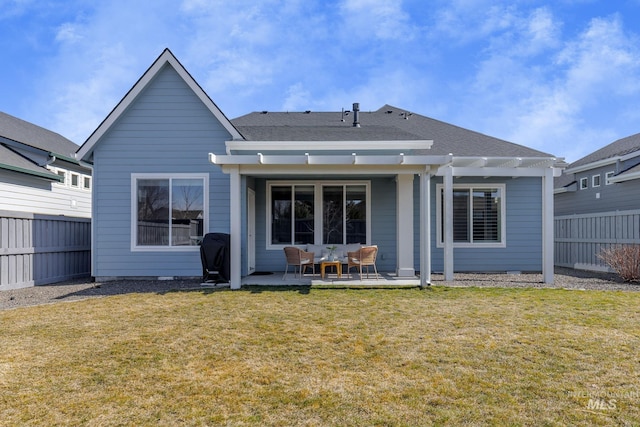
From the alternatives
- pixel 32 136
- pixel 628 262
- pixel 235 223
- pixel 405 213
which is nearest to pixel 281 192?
pixel 235 223

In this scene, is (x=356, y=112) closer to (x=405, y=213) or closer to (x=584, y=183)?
(x=405, y=213)

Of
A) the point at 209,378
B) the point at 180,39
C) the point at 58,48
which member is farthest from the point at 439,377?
the point at 58,48

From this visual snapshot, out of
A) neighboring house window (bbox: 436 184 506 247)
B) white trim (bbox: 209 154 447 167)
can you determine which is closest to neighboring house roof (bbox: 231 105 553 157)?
neighboring house window (bbox: 436 184 506 247)

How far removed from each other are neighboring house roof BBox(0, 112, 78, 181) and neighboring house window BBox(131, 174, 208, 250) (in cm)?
463

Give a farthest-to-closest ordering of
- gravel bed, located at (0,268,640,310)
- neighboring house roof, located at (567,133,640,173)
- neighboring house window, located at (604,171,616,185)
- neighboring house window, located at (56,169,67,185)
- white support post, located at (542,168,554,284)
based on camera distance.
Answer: neighboring house window, located at (604,171,616,185) → neighboring house roof, located at (567,133,640,173) → neighboring house window, located at (56,169,67,185) → white support post, located at (542,168,554,284) → gravel bed, located at (0,268,640,310)

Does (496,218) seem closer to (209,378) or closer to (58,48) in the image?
(209,378)

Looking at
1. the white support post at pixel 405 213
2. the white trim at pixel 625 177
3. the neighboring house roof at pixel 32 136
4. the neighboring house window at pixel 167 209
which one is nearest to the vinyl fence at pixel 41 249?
the neighboring house window at pixel 167 209

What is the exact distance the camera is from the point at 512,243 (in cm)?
1175

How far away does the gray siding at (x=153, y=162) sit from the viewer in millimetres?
10430

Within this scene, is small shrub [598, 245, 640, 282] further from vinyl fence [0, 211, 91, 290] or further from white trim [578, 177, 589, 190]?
vinyl fence [0, 211, 91, 290]

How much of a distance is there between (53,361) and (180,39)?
1011 centimetres

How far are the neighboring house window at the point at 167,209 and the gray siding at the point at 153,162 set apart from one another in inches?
7.2

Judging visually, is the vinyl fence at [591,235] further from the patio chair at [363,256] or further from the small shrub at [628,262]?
the patio chair at [363,256]

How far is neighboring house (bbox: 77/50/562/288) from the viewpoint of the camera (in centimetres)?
952
